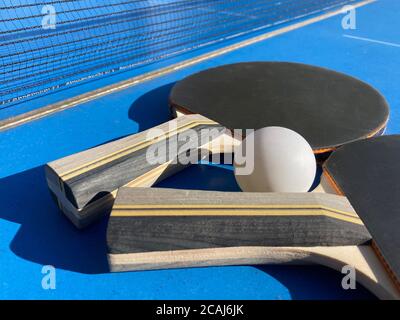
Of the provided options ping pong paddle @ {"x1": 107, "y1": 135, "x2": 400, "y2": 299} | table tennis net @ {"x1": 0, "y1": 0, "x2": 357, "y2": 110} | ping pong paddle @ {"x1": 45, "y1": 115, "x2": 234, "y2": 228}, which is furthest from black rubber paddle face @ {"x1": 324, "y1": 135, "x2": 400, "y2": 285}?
table tennis net @ {"x1": 0, "y1": 0, "x2": 357, "y2": 110}

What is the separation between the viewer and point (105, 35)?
4809mm

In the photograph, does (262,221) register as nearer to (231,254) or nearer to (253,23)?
(231,254)

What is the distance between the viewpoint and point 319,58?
514cm

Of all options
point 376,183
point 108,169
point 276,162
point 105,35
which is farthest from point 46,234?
point 105,35

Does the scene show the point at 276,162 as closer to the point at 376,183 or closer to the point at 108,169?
the point at 376,183

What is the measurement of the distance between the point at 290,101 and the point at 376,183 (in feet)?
3.79

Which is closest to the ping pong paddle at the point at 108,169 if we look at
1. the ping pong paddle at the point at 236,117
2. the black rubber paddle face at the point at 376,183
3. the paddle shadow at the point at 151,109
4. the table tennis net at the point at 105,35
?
the ping pong paddle at the point at 236,117

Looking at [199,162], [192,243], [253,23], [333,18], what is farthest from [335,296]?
[333,18]

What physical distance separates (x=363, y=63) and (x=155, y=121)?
9.48 ft

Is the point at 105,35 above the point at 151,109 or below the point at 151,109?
above

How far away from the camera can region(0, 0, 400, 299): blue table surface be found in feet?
6.73

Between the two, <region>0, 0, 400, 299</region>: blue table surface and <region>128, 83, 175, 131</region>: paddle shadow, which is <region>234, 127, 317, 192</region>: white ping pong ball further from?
<region>128, 83, 175, 131</region>: paddle shadow

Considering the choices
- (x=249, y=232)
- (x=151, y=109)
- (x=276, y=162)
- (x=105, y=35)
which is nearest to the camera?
(x=249, y=232)

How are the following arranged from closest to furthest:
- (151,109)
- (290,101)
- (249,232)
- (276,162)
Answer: (249,232)
(276,162)
(290,101)
(151,109)
